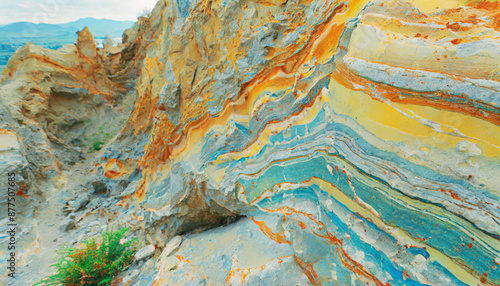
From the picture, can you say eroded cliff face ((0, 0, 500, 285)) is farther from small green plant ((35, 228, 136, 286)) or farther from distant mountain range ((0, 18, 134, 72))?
distant mountain range ((0, 18, 134, 72))

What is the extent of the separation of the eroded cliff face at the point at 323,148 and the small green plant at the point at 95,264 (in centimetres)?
25

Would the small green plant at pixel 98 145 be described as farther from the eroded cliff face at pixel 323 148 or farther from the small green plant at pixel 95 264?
the small green plant at pixel 95 264

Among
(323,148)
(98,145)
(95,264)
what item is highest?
(323,148)

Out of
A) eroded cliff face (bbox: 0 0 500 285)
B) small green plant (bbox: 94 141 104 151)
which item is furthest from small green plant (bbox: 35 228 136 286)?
small green plant (bbox: 94 141 104 151)

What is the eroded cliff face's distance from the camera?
1.27 m

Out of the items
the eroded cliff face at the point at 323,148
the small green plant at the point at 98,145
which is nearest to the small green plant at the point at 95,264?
the eroded cliff face at the point at 323,148

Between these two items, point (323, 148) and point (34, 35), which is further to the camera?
point (34, 35)

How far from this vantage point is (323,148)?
6.40 feet

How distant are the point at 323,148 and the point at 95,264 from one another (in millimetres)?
3270

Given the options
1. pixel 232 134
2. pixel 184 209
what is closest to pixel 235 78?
pixel 232 134

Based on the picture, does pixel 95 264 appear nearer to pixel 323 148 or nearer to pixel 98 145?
pixel 323 148

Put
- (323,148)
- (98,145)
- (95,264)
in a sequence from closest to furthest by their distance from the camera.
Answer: (323,148)
(95,264)
(98,145)

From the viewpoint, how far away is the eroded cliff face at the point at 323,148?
4.17ft

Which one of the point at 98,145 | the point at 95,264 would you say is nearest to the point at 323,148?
the point at 95,264
